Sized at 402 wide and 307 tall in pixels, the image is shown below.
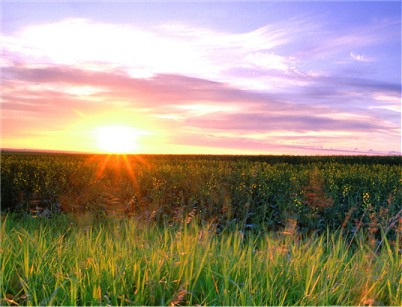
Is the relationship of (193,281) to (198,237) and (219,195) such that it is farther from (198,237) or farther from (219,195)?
(219,195)

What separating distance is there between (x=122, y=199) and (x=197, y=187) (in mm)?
1840

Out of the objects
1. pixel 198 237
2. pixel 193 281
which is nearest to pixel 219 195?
pixel 198 237

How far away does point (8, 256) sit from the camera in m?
4.95

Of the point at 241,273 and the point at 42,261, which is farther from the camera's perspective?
the point at 42,261

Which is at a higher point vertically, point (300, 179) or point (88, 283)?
point (300, 179)

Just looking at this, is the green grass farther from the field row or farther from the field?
the field row

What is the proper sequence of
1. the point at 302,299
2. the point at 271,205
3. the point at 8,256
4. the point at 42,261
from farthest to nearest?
the point at 271,205, the point at 8,256, the point at 42,261, the point at 302,299

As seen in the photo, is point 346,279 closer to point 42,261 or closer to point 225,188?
point 42,261

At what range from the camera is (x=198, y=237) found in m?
5.09

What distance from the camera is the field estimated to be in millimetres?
3953

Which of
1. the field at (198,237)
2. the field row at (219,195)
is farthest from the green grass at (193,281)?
the field row at (219,195)

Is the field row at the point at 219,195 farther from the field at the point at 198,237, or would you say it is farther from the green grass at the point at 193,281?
the green grass at the point at 193,281

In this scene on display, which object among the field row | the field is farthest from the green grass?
the field row

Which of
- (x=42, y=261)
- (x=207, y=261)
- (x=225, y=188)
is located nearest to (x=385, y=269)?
(x=207, y=261)
